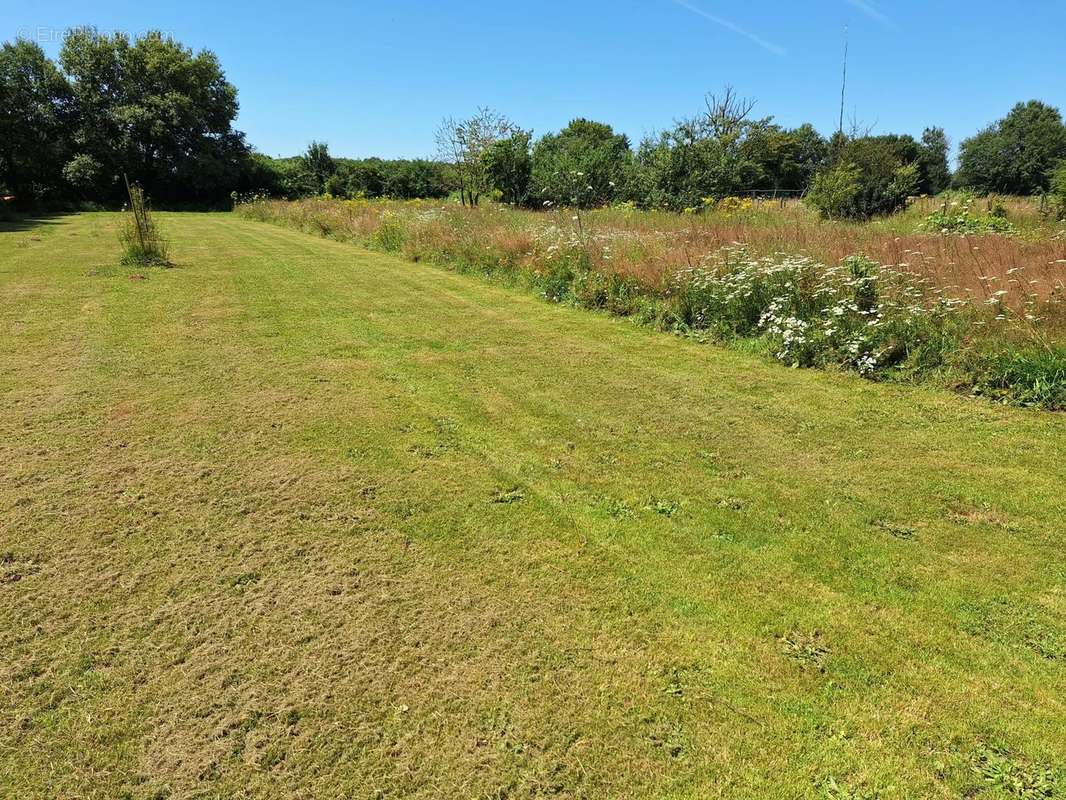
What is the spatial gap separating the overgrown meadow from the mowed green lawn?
59cm

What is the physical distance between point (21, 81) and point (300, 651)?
4454cm

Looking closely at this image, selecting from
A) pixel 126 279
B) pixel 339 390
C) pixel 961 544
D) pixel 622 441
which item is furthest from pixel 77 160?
pixel 961 544

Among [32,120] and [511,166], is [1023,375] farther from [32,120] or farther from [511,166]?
[32,120]

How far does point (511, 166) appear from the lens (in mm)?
23750

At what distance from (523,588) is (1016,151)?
202 ft

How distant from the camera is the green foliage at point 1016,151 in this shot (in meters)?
43.5

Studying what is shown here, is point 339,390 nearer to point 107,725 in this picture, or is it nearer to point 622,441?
point 622,441

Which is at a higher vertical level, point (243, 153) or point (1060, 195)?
point (243, 153)

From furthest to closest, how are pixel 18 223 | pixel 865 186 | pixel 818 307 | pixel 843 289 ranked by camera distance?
1. pixel 18 223
2. pixel 865 186
3. pixel 818 307
4. pixel 843 289

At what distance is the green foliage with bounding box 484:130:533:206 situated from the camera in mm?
22891

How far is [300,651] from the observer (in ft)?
7.52

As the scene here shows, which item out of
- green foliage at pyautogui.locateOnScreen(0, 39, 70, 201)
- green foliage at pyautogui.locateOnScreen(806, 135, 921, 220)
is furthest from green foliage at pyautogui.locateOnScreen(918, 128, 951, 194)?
green foliage at pyautogui.locateOnScreen(0, 39, 70, 201)

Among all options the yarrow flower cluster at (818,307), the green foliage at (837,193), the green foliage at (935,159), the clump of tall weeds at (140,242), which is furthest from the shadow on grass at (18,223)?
the green foliage at (935,159)

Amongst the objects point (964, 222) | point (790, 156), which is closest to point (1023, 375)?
point (964, 222)
